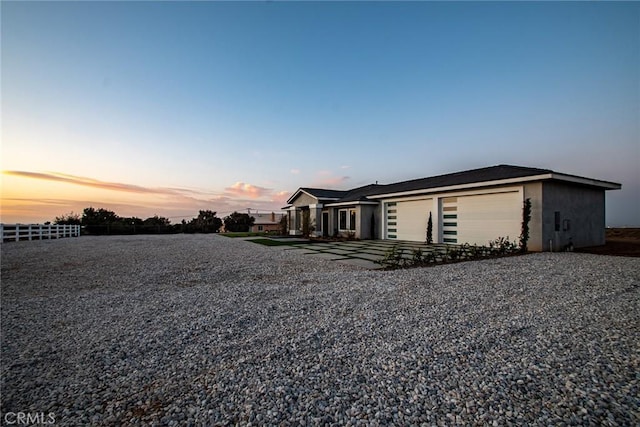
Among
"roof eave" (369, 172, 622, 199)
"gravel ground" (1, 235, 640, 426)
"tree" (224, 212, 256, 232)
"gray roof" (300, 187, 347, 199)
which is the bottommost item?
"gravel ground" (1, 235, 640, 426)

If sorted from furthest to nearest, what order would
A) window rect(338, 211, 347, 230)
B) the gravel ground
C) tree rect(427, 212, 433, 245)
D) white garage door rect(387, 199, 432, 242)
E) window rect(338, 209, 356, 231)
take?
1. window rect(338, 211, 347, 230)
2. window rect(338, 209, 356, 231)
3. white garage door rect(387, 199, 432, 242)
4. tree rect(427, 212, 433, 245)
5. the gravel ground

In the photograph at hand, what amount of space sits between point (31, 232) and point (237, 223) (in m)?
21.8

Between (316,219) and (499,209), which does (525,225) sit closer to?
(499,209)

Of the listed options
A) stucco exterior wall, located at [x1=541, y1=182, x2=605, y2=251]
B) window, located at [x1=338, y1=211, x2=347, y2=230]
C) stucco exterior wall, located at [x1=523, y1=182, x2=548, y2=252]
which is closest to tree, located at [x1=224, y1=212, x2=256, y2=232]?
window, located at [x1=338, y1=211, x2=347, y2=230]

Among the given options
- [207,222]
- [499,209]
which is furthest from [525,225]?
[207,222]

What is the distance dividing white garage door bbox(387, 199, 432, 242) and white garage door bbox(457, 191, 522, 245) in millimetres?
1906

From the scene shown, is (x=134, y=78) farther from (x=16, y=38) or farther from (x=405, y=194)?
(x=405, y=194)

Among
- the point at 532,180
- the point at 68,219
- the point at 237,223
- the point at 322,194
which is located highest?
the point at 322,194

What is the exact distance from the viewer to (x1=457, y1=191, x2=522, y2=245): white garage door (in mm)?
11242

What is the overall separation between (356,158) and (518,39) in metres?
9.91

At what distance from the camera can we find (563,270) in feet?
22.1

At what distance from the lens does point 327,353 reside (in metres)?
2.71

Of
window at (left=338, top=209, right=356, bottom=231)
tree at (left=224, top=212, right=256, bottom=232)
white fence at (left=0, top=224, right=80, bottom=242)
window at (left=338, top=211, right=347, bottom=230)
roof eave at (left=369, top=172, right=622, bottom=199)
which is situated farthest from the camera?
tree at (left=224, top=212, right=256, bottom=232)

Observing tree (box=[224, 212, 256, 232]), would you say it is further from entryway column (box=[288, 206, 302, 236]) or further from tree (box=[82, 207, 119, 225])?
entryway column (box=[288, 206, 302, 236])
